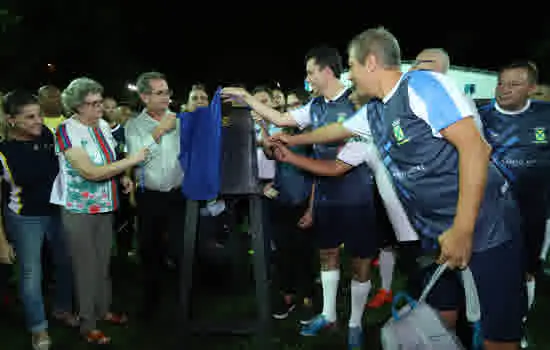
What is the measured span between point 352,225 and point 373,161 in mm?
583

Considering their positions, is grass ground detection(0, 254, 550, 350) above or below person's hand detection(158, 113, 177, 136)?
below

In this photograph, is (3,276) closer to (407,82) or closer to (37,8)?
(407,82)

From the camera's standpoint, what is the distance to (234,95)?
130 inches

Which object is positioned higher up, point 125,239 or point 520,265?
point 520,265

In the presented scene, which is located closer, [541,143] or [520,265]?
[520,265]

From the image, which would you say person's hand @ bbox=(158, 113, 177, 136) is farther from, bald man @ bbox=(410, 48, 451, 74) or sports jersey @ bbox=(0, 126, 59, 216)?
bald man @ bbox=(410, 48, 451, 74)

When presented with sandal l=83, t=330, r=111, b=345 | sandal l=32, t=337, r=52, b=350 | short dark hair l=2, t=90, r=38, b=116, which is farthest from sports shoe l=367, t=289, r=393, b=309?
short dark hair l=2, t=90, r=38, b=116

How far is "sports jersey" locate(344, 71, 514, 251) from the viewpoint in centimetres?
211

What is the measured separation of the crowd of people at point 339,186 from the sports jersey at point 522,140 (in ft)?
0.04

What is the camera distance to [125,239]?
6520 mm

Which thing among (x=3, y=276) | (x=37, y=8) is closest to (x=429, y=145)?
(x=3, y=276)

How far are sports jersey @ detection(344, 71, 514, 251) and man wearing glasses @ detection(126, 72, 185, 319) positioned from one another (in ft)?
7.98

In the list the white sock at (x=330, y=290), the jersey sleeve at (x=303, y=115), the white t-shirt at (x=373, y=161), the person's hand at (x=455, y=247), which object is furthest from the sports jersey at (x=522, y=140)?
the person's hand at (x=455, y=247)

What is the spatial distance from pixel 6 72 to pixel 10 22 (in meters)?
2.10
